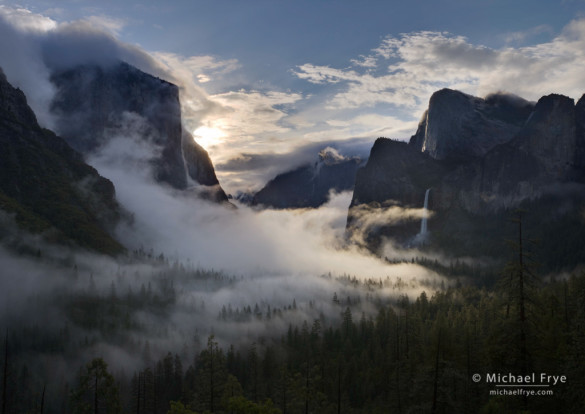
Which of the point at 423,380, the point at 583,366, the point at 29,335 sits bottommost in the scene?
the point at 29,335

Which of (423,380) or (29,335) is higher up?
(423,380)

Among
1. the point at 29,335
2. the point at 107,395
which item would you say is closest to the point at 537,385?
the point at 107,395

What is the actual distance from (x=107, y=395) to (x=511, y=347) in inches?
1602

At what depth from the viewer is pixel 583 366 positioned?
1096 inches

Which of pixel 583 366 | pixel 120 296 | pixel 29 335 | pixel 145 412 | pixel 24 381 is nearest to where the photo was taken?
pixel 583 366

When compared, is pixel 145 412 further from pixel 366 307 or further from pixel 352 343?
pixel 366 307

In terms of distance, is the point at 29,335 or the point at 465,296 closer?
the point at 29,335

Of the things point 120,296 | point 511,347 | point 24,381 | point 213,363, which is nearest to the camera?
point 511,347

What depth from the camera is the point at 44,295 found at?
168 m

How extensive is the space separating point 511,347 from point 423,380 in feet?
37.6

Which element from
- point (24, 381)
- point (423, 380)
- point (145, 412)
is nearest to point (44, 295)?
point (24, 381)

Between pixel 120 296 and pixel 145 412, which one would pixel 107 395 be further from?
pixel 120 296

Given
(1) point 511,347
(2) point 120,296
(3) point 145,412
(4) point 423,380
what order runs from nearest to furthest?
(1) point 511,347 → (4) point 423,380 → (3) point 145,412 → (2) point 120,296

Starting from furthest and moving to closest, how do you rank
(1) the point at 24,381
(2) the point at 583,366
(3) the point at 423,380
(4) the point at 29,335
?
(4) the point at 29,335, (1) the point at 24,381, (3) the point at 423,380, (2) the point at 583,366
